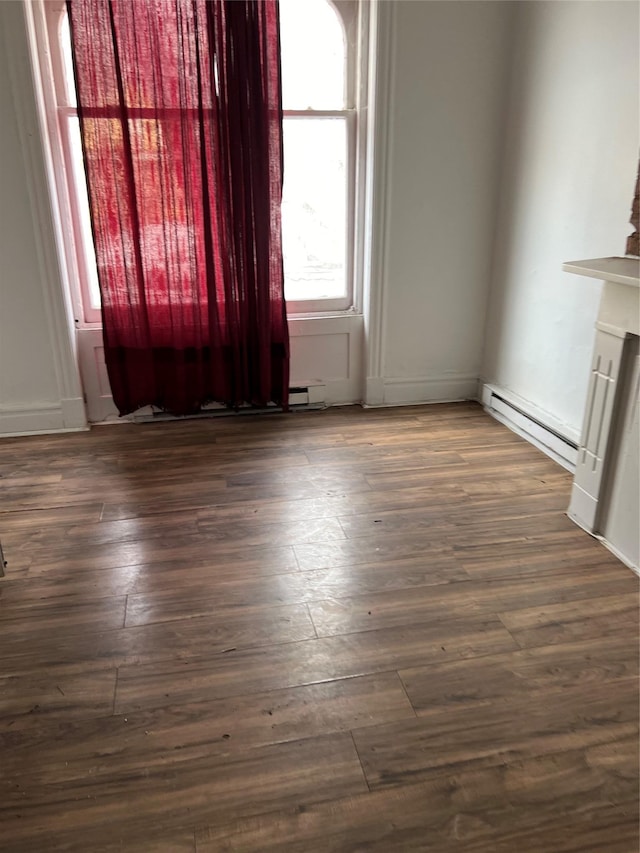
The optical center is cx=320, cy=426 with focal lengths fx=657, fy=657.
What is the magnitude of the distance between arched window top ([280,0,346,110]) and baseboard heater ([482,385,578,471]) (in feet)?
6.10

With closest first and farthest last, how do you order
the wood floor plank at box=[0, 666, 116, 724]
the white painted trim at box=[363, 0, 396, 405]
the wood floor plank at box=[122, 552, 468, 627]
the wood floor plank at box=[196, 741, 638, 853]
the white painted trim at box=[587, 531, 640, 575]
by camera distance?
1. the wood floor plank at box=[196, 741, 638, 853]
2. the wood floor plank at box=[0, 666, 116, 724]
3. the wood floor plank at box=[122, 552, 468, 627]
4. the white painted trim at box=[587, 531, 640, 575]
5. the white painted trim at box=[363, 0, 396, 405]

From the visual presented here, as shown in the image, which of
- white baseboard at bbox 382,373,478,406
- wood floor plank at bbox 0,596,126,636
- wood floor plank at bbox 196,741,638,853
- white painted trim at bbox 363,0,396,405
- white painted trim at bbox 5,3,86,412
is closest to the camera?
wood floor plank at bbox 196,741,638,853

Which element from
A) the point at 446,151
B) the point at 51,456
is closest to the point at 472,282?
the point at 446,151

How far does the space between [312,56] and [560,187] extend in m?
1.49

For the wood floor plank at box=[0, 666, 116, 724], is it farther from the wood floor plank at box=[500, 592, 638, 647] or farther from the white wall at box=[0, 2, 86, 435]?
the white wall at box=[0, 2, 86, 435]

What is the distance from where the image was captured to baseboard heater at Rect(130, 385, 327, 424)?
149 inches

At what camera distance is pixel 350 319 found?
12.7 feet

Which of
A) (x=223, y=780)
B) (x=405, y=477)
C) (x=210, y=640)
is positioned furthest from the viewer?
(x=405, y=477)

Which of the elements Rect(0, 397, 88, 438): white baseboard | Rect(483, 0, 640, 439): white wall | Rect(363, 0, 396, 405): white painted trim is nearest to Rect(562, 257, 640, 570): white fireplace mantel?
Rect(483, 0, 640, 439): white wall

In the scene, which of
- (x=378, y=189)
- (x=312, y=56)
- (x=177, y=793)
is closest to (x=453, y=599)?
(x=177, y=793)

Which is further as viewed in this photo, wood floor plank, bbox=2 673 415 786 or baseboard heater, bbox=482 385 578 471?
baseboard heater, bbox=482 385 578 471

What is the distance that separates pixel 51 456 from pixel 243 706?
203 cm

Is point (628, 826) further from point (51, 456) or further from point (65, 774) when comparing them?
point (51, 456)

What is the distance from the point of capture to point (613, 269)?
2242 millimetres
